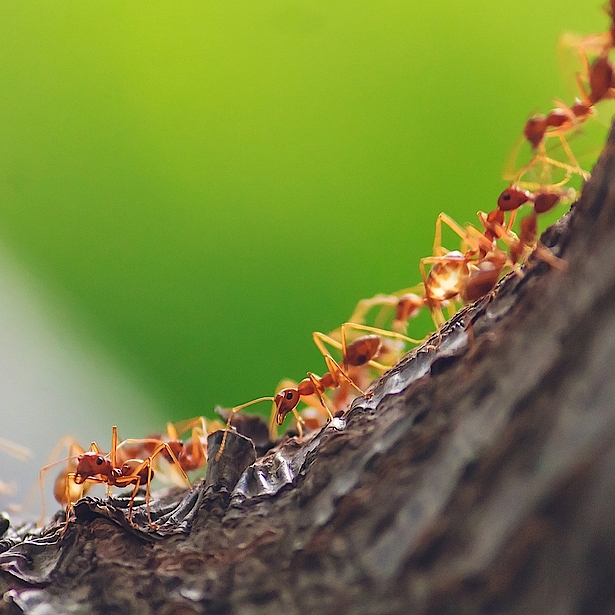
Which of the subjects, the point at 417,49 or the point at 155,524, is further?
the point at 417,49

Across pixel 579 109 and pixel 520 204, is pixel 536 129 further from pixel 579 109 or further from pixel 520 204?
pixel 520 204

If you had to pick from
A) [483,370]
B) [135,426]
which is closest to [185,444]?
[483,370]

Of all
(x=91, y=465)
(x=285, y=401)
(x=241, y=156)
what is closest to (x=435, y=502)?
(x=285, y=401)

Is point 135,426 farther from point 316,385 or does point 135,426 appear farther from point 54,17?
point 54,17

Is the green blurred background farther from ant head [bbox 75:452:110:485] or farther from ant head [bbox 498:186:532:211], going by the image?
ant head [bbox 75:452:110:485]

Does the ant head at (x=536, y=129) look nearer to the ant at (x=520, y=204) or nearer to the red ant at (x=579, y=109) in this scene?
the red ant at (x=579, y=109)
